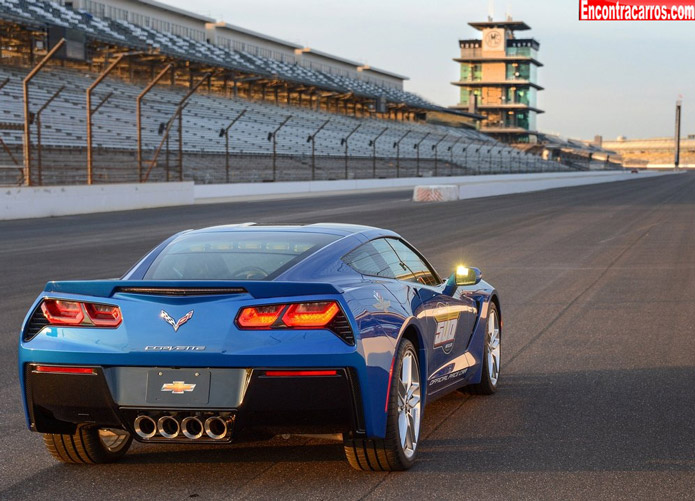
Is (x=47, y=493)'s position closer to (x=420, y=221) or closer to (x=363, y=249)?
(x=363, y=249)

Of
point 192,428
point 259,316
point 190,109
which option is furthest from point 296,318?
point 190,109

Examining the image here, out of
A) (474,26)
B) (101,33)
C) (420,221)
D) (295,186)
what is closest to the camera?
(420,221)

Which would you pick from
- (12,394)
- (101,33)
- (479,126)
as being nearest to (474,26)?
(479,126)

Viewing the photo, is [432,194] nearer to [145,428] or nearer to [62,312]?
[62,312]

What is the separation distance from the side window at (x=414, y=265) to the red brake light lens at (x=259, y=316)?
153cm

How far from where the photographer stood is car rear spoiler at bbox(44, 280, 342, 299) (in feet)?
15.2

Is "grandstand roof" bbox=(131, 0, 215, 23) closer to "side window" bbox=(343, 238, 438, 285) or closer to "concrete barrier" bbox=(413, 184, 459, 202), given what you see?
"concrete barrier" bbox=(413, 184, 459, 202)

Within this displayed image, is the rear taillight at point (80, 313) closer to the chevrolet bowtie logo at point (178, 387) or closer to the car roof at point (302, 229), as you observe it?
the chevrolet bowtie logo at point (178, 387)

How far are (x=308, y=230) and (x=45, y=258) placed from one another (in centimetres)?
1343

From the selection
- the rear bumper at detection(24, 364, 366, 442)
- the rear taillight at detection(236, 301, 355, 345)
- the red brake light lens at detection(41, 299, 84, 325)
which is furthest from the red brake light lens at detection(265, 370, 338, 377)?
the red brake light lens at detection(41, 299, 84, 325)

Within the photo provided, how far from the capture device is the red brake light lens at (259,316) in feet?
15.0

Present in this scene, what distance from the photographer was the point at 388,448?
4961 mm

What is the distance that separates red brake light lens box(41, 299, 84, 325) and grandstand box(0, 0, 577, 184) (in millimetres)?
27792

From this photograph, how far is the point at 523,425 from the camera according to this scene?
6.21 m
